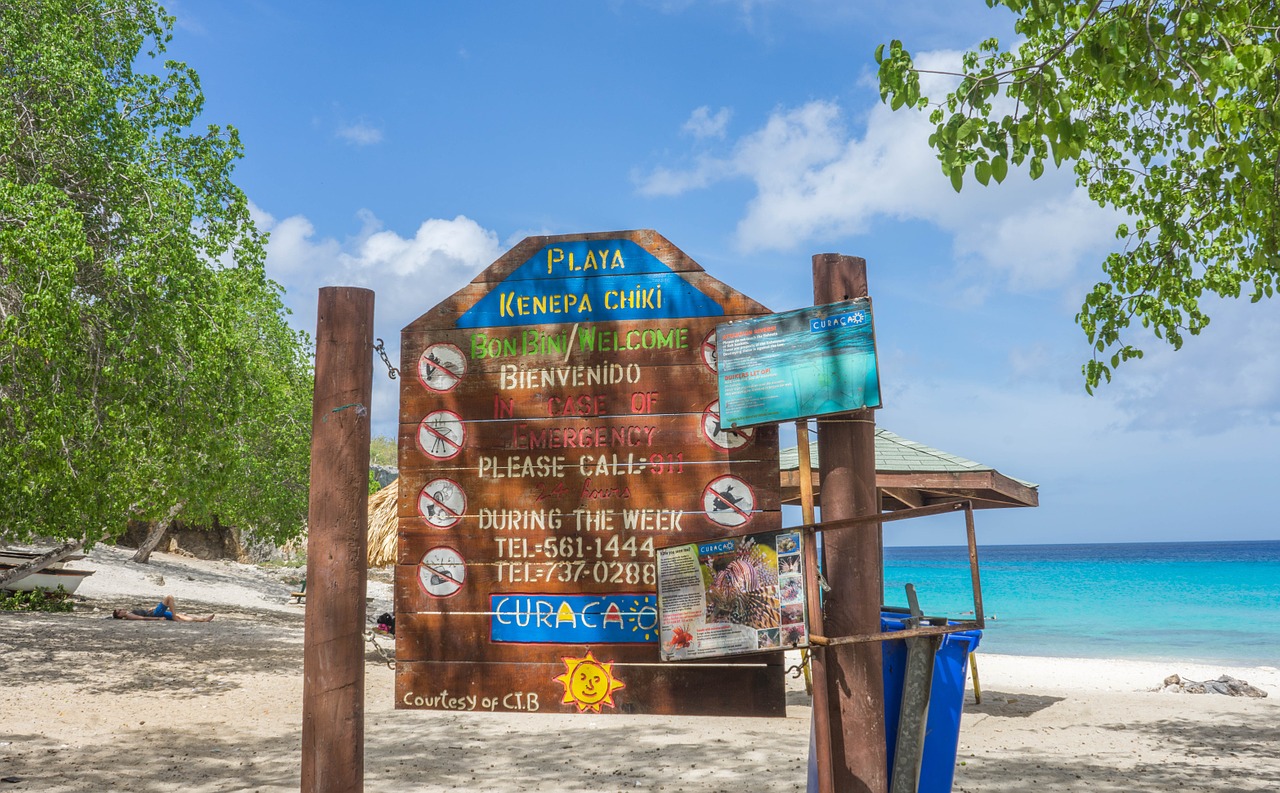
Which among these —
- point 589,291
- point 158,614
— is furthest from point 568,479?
point 158,614

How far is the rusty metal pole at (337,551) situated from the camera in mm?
4102

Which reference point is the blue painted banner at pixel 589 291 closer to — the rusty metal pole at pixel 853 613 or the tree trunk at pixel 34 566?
the rusty metal pole at pixel 853 613

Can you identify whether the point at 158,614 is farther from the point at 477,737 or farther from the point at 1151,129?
the point at 1151,129

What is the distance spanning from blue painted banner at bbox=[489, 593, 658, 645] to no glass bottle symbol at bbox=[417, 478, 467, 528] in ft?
1.39

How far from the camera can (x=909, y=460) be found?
32.0ft

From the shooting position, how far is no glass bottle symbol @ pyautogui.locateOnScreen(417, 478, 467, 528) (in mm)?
4324

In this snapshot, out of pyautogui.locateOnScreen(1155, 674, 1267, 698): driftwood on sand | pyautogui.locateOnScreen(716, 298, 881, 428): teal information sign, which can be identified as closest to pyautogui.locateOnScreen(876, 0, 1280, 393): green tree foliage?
pyautogui.locateOnScreen(716, 298, 881, 428): teal information sign

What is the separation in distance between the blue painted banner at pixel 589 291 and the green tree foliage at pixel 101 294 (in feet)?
23.6

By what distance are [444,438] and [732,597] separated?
149cm

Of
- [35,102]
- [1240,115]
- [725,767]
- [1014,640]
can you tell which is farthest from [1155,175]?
[1014,640]

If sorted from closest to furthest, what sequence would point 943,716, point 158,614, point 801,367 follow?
point 801,367, point 943,716, point 158,614

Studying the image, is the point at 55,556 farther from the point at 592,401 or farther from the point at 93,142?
the point at 592,401

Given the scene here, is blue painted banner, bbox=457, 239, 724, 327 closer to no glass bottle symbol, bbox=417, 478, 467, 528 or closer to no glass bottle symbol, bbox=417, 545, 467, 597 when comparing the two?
no glass bottle symbol, bbox=417, 478, 467, 528

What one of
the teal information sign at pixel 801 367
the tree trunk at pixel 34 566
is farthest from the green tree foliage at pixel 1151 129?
the tree trunk at pixel 34 566
